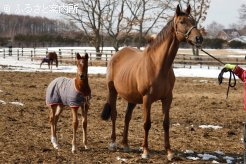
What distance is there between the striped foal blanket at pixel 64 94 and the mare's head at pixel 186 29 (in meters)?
1.94

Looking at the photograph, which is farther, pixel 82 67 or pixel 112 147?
pixel 112 147

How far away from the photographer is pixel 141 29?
4459 centimetres

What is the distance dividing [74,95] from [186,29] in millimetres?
2130

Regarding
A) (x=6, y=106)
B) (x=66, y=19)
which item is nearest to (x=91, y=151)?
(x=6, y=106)

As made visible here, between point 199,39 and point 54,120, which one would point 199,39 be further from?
point 54,120

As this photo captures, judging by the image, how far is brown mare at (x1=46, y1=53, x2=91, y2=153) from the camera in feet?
21.9

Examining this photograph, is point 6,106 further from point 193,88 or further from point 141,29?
point 141,29

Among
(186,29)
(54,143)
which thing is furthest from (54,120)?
(186,29)

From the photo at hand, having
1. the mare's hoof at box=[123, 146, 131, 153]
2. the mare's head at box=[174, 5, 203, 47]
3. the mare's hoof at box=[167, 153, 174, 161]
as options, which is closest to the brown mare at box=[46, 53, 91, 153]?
the mare's hoof at box=[123, 146, 131, 153]

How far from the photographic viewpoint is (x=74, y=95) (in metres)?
6.68

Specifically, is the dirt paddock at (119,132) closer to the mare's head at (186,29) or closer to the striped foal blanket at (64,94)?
the striped foal blanket at (64,94)

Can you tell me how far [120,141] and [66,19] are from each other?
133 feet

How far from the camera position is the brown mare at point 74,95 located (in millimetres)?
6660

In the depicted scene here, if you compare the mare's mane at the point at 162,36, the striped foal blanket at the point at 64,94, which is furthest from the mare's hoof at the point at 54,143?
the mare's mane at the point at 162,36
